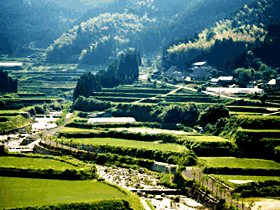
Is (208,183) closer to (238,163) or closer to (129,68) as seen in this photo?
(238,163)

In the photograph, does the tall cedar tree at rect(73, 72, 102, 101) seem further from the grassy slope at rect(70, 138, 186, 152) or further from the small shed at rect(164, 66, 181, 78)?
the grassy slope at rect(70, 138, 186, 152)

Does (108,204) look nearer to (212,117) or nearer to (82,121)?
(212,117)

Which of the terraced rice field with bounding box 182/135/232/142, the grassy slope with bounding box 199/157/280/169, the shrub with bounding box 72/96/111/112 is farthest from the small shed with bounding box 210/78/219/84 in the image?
the grassy slope with bounding box 199/157/280/169

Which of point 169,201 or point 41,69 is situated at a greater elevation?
point 41,69

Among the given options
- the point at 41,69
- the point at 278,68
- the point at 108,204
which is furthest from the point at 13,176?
the point at 41,69

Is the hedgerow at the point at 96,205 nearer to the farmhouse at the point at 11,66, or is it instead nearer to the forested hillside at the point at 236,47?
the forested hillside at the point at 236,47

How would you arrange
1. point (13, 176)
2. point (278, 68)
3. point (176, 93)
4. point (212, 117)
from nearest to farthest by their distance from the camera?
point (13, 176)
point (212, 117)
point (176, 93)
point (278, 68)

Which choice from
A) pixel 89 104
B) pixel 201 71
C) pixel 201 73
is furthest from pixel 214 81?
pixel 89 104
